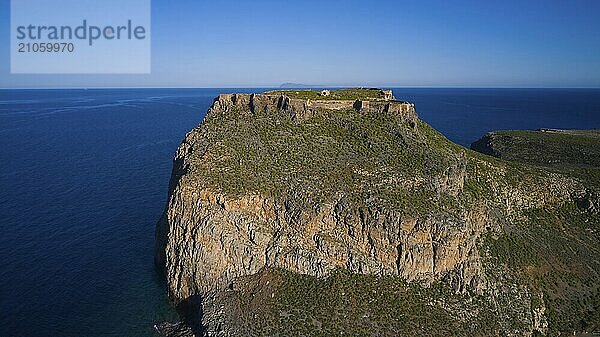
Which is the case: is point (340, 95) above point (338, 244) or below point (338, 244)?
above

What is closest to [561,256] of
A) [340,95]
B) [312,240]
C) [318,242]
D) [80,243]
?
[318,242]

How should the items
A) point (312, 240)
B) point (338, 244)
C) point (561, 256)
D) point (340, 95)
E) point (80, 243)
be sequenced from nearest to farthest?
1. point (338, 244)
2. point (312, 240)
3. point (561, 256)
4. point (80, 243)
5. point (340, 95)

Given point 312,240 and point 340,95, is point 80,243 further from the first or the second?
point 340,95

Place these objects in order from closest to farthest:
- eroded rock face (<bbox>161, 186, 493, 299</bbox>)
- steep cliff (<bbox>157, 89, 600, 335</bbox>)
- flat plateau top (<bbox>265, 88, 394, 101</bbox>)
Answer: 1. steep cliff (<bbox>157, 89, 600, 335</bbox>)
2. eroded rock face (<bbox>161, 186, 493, 299</bbox>)
3. flat plateau top (<bbox>265, 88, 394, 101</bbox>)

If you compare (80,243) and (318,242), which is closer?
(318,242)

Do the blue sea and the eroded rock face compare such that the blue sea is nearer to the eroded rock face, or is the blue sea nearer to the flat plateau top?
the eroded rock face

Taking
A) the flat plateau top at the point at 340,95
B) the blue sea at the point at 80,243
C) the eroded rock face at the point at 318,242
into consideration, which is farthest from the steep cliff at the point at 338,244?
the flat plateau top at the point at 340,95

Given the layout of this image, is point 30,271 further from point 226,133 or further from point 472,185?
point 472,185

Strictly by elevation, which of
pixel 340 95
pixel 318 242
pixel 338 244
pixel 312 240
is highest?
pixel 340 95

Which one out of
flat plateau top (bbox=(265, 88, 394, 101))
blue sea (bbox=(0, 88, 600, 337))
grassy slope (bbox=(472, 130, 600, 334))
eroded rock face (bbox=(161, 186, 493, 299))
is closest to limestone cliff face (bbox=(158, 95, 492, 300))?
eroded rock face (bbox=(161, 186, 493, 299))
